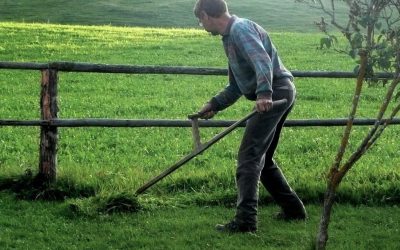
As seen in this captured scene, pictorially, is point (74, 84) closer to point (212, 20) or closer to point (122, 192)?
point (122, 192)

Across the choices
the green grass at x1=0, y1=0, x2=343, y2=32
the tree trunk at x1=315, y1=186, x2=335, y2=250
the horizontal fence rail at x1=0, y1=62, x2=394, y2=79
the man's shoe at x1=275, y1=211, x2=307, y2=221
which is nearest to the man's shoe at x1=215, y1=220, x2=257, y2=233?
the man's shoe at x1=275, y1=211, x2=307, y2=221

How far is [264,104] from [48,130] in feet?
7.89

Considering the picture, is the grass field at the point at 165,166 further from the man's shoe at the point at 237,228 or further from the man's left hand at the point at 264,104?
the man's left hand at the point at 264,104

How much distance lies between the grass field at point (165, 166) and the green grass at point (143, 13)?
23.1m

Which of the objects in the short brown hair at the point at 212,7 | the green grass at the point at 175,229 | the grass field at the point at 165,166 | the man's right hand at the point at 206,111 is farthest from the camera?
the man's right hand at the point at 206,111

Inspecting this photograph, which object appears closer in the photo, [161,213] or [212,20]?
[212,20]

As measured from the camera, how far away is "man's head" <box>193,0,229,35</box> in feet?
16.8

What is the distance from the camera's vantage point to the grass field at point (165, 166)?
546 centimetres

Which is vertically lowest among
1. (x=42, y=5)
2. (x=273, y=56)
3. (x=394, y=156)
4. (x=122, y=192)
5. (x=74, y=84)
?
(x=42, y=5)

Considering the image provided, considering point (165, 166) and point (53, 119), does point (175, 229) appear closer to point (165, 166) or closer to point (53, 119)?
point (53, 119)

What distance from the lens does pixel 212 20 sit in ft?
17.0

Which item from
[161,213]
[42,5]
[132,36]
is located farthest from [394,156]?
[42,5]

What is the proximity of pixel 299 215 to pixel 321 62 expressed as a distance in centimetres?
1509

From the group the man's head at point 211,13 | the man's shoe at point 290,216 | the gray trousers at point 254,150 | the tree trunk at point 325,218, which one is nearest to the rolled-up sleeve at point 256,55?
the man's head at point 211,13
